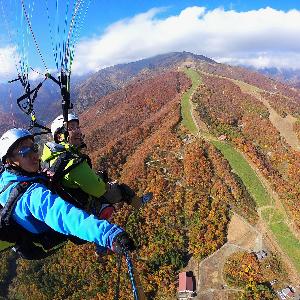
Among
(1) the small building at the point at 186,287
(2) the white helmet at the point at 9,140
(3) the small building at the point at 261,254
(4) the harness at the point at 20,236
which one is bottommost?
(1) the small building at the point at 186,287

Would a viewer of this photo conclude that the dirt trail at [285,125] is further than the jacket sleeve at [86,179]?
Yes

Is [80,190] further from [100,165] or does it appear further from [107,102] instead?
[107,102]

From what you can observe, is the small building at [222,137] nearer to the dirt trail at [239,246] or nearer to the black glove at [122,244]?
the dirt trail at [239,246]

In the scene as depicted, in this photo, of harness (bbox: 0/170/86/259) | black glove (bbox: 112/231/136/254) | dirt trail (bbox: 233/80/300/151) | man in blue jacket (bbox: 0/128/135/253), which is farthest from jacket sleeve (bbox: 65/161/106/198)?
dirt trail (bbox: 233/80/300/151)

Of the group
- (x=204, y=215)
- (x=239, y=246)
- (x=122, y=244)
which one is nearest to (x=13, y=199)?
(x=122, y=244)

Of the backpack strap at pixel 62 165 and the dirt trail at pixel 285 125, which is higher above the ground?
the backpack strap at pixel 62 165

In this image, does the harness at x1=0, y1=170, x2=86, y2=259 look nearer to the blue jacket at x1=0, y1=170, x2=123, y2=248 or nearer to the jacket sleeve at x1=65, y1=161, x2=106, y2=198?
the blue jacket at x1=0, y1=170, x2=123, y2=248

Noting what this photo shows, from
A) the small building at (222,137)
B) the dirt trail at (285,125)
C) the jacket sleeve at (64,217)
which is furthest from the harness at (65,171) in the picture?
the dirt trail at (285,125)
